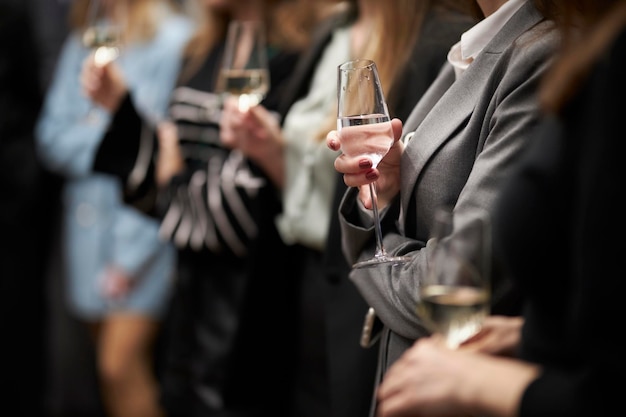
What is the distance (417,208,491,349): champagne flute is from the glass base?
1.35 ft

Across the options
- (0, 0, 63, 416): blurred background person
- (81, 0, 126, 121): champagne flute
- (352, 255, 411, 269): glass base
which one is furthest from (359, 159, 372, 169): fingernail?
(0, 0, 63, 416): blurred background person

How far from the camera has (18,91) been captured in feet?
12.6

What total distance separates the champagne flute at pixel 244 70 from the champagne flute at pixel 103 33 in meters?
0.40

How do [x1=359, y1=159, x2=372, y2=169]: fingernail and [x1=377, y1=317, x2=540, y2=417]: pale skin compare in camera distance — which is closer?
[x1=377, y1=317, x2=540, y2=417]: pale skin

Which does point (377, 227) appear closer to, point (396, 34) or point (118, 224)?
point (396, 34)

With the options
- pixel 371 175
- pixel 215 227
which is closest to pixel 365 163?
pixel 371 175

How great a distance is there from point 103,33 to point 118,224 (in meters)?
0.97

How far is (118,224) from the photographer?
3557 mm

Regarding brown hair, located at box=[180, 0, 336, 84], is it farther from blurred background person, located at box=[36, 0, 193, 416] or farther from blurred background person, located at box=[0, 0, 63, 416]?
blurred background person, located at box=[0, 0, 63, 416]

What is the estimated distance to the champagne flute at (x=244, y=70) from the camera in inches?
100

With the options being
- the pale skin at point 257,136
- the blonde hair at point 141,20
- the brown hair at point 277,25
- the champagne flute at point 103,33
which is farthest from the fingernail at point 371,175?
the blonde hair at point 141,20

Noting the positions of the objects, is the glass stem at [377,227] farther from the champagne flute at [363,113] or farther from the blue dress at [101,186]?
the blue dress at [101,186]

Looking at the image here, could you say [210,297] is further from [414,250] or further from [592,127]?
[592,127]

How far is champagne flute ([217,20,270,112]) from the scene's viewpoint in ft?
8.34
